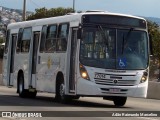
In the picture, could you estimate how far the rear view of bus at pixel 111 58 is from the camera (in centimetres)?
1844

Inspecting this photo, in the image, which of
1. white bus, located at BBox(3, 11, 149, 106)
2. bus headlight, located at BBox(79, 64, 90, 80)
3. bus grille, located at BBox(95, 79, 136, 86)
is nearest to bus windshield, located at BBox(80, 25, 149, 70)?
white bus, located at BBox(3, 11, 149, 106)

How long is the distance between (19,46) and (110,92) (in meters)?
7.47

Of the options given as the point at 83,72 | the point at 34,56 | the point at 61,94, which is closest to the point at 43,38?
the point at 34,56

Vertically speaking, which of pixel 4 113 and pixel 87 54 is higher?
pixel 87 54

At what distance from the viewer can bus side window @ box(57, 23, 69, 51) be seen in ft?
64.6

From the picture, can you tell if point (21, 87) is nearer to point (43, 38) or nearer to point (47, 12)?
point (43, 38)

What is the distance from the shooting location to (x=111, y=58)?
61.3 feet

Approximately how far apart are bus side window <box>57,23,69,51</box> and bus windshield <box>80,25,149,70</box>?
3.97 ft

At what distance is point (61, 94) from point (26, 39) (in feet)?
15.9

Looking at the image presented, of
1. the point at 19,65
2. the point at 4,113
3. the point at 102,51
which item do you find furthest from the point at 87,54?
the point at 19,65

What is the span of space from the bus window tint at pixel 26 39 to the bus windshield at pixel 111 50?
5467mm

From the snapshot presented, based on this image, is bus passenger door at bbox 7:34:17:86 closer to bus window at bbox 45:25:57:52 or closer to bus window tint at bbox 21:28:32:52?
bus window tint at bbox 21:28:32:52

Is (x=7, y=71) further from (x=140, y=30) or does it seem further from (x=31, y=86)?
(x=140, y=30)

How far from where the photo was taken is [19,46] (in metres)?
24.8
